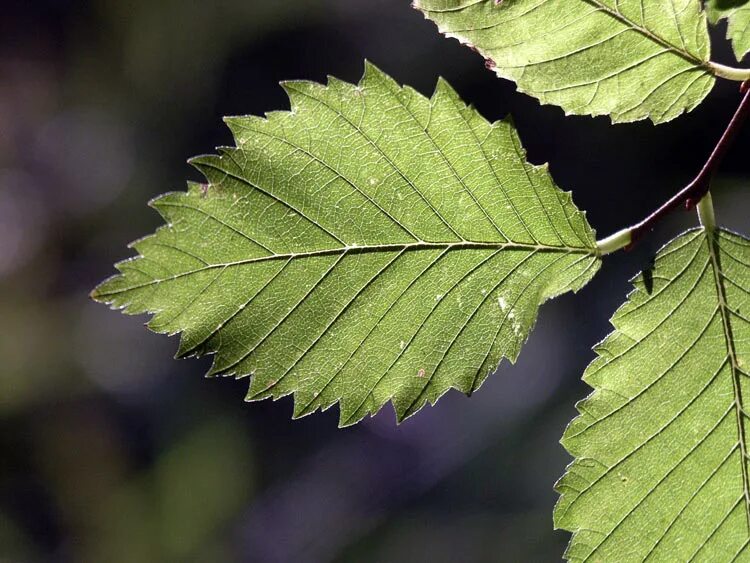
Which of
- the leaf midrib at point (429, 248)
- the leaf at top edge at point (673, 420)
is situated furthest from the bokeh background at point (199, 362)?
the leaf midrib at point (429, 248)

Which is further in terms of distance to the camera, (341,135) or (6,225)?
(6,225)

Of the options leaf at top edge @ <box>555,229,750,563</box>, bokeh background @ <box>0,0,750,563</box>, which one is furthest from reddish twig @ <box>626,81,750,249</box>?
bokeh background @ <box>0,0,750,563</box>

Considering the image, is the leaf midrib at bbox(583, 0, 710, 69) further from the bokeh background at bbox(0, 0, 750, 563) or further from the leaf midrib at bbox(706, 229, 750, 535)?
the bokeh background at bbox(0, 0, 750, 563)

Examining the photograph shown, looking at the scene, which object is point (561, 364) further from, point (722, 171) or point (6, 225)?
point (6, 225)

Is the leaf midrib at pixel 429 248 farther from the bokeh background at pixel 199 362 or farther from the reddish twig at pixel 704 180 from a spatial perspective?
the bokeh background at pixel 199 362

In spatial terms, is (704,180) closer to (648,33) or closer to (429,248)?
(648,33)

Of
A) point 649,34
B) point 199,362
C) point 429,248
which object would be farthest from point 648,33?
point 199,362

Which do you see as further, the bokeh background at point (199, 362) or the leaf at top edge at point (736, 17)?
the bokeh background at point (199, 362)

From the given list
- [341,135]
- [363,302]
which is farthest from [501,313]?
[341,135]
